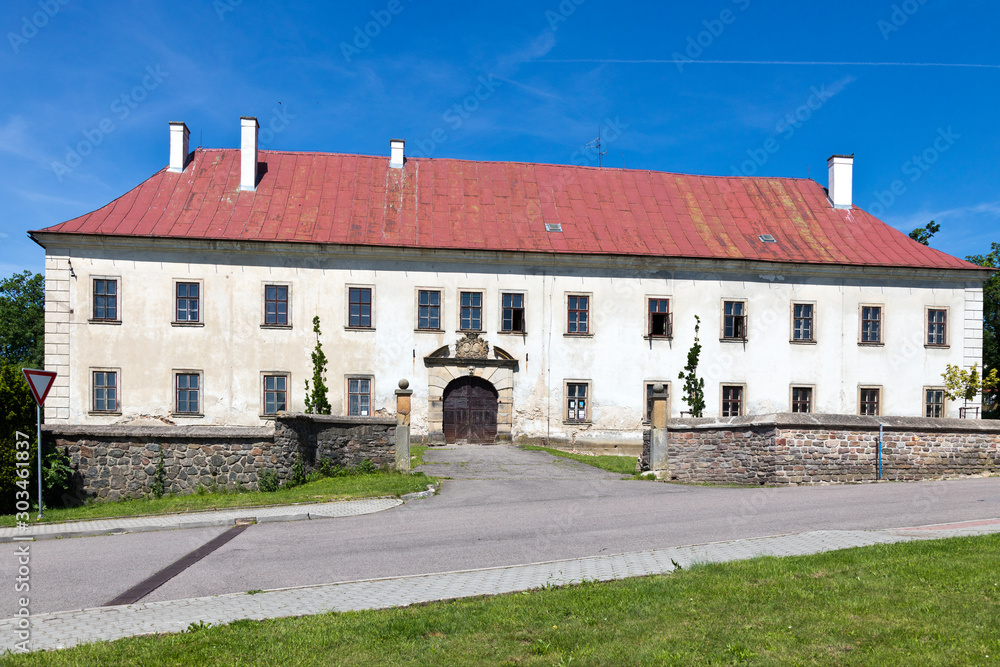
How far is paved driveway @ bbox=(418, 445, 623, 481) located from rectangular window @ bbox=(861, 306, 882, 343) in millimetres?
13084

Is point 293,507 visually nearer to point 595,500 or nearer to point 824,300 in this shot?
point 595,500

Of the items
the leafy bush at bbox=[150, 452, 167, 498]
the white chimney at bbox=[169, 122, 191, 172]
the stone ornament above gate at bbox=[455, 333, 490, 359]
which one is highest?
the white chimney at bbox=[169, 122, 191, 172]

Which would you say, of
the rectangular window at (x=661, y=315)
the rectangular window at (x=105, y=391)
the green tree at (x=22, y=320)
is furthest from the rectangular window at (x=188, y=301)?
the green tree at (x=22, y=320)

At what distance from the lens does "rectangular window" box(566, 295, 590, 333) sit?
27.1m

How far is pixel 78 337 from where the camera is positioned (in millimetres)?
25391

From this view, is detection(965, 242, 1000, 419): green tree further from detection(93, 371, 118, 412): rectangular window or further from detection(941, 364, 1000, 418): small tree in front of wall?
detection(93, 371, 118, 412): rectangular window

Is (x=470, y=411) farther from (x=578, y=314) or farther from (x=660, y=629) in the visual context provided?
(x=660, y=629)

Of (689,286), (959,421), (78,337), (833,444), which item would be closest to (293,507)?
(833,444)

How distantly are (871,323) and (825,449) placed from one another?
14205mm

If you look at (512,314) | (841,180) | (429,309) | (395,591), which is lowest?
(395,591)

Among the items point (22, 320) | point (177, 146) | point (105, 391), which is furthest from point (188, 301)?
point (22, 320)

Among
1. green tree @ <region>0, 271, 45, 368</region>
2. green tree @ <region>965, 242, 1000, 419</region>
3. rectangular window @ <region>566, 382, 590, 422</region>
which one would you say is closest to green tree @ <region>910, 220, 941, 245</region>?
green tree @ <region>965, 242, 1000, 419</region>

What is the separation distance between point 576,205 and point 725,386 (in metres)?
8.59

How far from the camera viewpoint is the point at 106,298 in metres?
25.6
